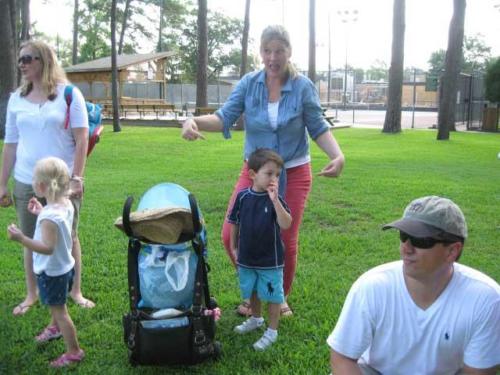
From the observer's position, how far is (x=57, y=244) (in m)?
3.24

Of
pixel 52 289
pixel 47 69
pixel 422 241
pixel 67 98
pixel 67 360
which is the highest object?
pixel 47 69

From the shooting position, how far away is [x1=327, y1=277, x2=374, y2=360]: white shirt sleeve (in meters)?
2.10

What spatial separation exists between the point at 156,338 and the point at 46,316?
4.13ft

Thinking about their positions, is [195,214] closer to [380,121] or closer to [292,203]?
[292,203]

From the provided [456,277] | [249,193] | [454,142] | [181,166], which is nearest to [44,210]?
[249,193]

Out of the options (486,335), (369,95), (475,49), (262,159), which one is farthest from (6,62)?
(475,49)

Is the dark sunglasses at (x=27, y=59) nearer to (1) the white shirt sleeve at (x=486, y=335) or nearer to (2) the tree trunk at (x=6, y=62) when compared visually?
(1) the white shirt sleeve at (x=486, y=335)

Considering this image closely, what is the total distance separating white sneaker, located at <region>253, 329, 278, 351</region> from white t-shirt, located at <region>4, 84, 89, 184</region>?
1592 mm

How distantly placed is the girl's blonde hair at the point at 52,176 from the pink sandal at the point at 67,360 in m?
0.88

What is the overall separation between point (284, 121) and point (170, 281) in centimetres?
121

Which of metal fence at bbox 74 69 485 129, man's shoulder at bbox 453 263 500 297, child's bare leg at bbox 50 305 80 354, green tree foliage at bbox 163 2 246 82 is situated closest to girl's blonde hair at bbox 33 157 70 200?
child's bare leg at bbox 50 305 80 354

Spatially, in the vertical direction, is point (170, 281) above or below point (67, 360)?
above

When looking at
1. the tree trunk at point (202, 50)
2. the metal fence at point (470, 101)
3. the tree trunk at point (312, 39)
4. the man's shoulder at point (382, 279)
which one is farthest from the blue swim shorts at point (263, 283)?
the metal fence at point (470, 101)

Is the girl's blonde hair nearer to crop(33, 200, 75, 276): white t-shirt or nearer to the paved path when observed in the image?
crop(33, 200, 75, 276): white t-shirt
